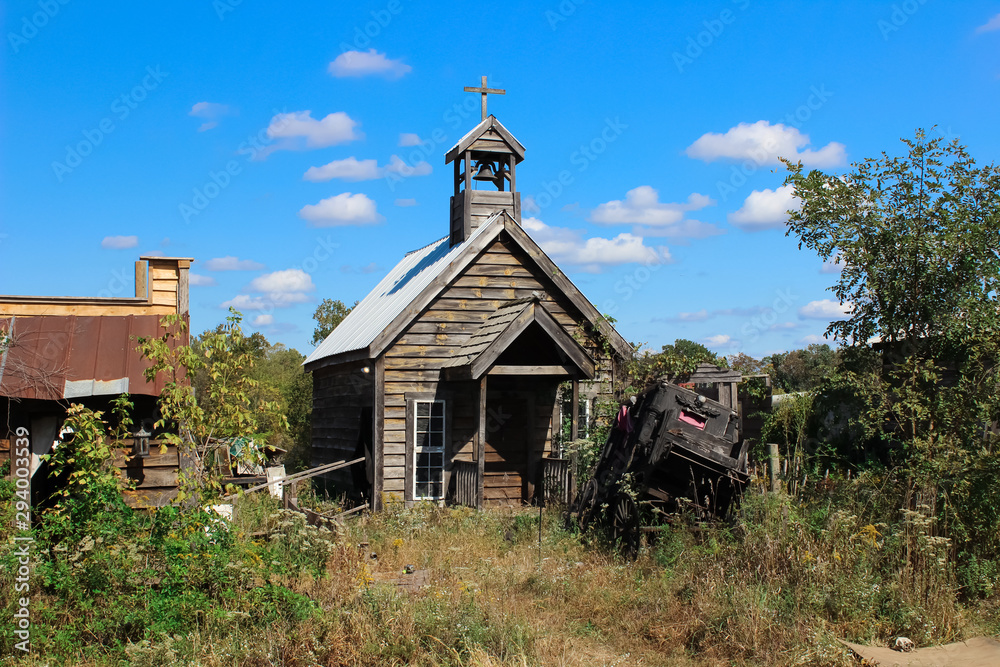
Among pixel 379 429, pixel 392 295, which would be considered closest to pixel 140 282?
pixel 379 429

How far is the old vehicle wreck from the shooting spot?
9781mm

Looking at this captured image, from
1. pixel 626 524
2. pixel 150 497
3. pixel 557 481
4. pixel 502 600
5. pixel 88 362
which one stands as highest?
pixel 88 362

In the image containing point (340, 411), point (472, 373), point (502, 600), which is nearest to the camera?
point (502, 600)

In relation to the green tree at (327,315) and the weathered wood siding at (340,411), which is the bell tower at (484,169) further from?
the green tree at (327,315)

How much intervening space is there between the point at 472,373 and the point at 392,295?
242 inches

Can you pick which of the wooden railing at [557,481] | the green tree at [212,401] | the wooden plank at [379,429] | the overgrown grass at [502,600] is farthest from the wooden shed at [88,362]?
the wooden railing at [557,481]

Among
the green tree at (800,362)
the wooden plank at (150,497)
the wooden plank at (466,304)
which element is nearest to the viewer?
the wooden plank at (150,497)

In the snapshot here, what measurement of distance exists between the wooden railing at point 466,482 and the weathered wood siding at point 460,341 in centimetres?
41

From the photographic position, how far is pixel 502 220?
15.4m

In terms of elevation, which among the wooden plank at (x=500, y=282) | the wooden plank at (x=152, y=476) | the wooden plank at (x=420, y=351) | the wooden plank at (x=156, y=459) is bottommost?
the wooden plank at (x=152, y=476)

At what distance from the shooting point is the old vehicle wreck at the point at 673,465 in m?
9.78

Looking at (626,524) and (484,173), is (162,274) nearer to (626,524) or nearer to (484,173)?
(626,524)

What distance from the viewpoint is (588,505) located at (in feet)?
36.6

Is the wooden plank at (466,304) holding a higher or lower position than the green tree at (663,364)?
higher
